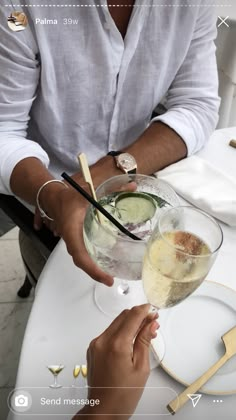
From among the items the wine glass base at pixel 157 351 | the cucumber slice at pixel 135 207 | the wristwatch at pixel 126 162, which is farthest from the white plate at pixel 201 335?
the wristwatch at pixel 126 162

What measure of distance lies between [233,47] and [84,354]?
777mm

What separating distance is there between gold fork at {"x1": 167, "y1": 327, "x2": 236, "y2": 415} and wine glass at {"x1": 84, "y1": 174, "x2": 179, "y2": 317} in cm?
10

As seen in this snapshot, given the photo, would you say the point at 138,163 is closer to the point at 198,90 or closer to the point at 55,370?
the point at 198,90

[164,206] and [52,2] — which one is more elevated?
[52,2]

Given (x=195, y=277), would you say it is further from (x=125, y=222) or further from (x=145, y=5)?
(x=145, y=5)

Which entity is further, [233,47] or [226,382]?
[233,47]

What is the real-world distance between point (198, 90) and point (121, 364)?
1.65 feet

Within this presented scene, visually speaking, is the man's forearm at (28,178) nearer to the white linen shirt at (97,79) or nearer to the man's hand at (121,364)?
the white linen shirt at (97,79)

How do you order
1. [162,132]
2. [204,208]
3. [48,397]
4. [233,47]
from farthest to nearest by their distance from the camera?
[233,47], [162,132], [204,208], [48,397]

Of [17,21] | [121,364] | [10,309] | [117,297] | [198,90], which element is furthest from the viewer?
[10,309]

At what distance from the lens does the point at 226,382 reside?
37 cm

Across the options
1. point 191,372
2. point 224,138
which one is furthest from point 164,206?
point 224,138

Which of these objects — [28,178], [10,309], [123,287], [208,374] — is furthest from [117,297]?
[10,309]

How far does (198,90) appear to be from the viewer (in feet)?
2.24
